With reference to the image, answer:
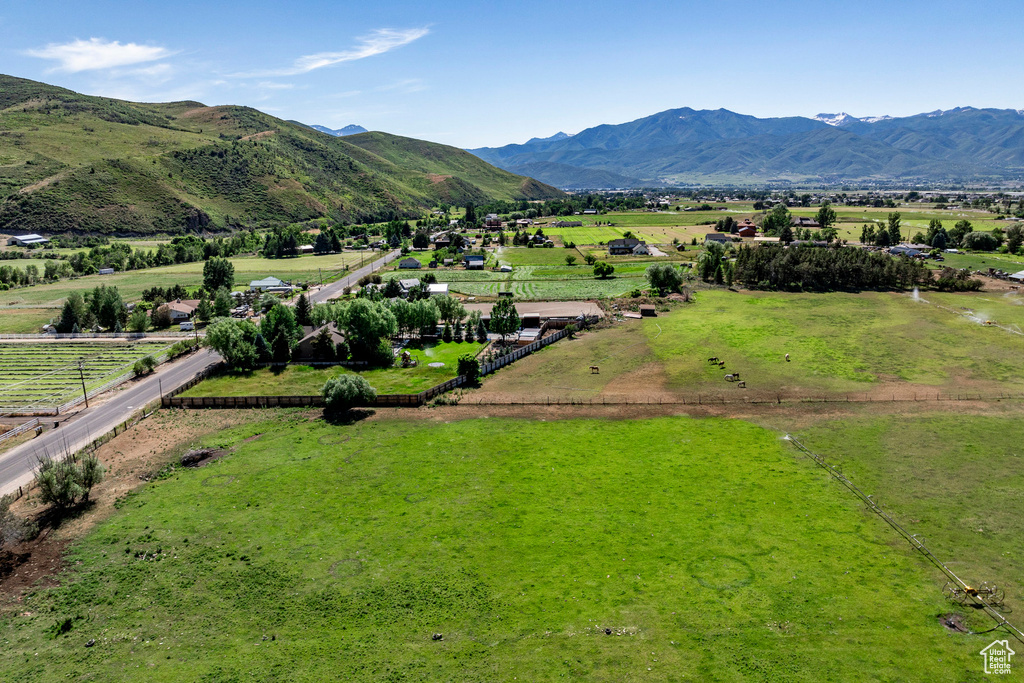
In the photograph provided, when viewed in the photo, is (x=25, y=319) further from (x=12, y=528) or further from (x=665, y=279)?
(x=665, y=279)

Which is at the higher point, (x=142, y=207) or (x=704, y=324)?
(x=142, y=207)

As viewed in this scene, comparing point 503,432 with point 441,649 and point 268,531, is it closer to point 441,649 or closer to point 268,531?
point 268,531

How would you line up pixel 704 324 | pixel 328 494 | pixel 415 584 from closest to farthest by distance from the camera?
pixel 415 584
pixel 328 494
pixel 704 324

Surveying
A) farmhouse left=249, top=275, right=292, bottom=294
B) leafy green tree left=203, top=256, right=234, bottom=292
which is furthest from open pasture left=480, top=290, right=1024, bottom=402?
leafy green tree left=203, top=256, right=234, bottom=292

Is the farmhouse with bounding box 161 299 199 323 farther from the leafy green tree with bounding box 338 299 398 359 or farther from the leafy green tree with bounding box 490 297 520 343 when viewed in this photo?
the leafy green tree with bounding box 490 297 520 343

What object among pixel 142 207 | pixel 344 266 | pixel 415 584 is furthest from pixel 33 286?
pixel 415 584
